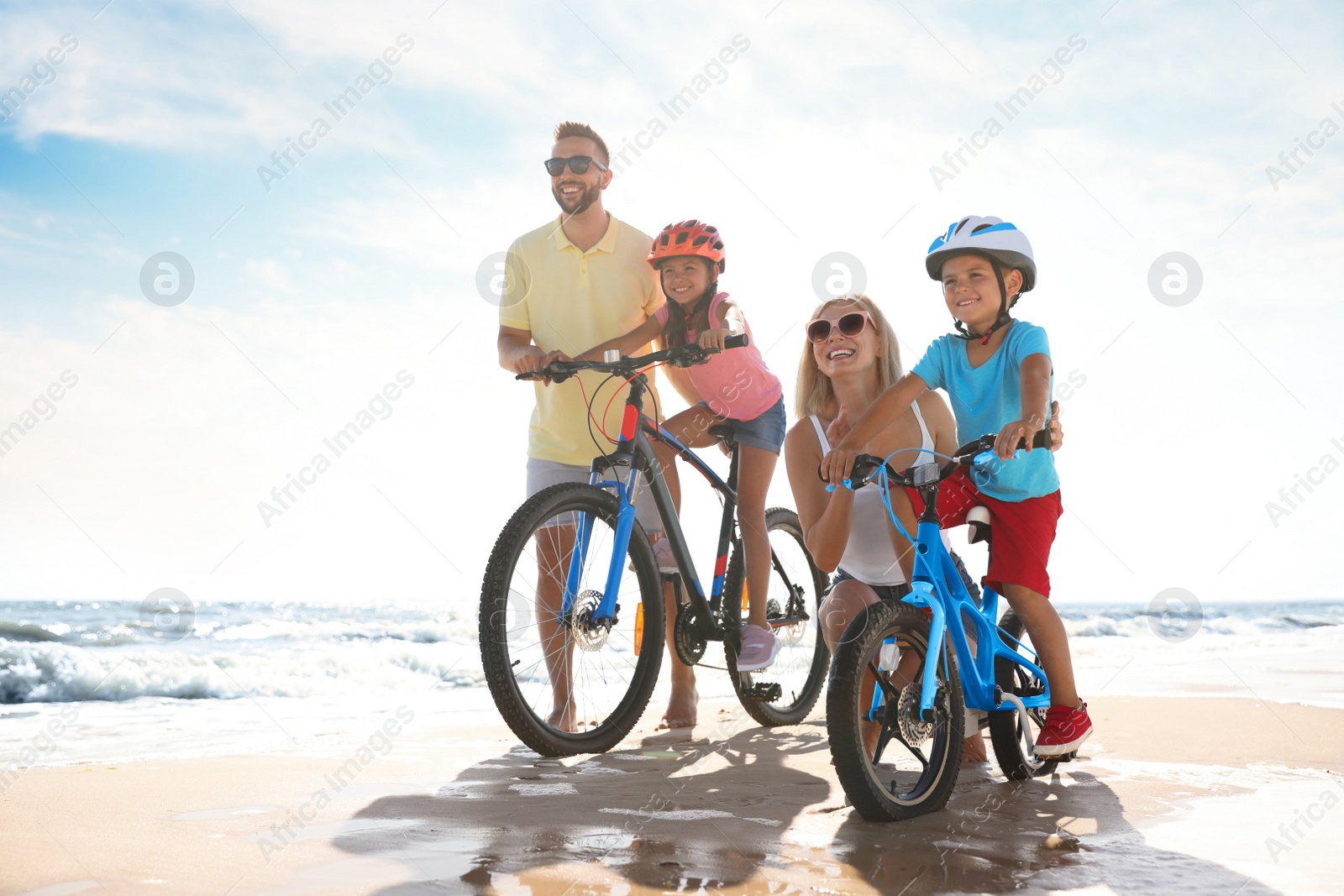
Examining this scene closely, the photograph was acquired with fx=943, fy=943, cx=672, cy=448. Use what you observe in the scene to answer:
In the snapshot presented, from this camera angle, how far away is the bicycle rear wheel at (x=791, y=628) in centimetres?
443

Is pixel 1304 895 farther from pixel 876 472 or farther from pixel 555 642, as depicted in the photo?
pixel 555 642

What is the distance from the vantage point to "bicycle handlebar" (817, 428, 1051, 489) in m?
2.48

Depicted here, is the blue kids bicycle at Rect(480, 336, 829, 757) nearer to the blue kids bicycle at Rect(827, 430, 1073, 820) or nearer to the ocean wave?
the blue kids bicycle at Rect(827, 430, 1073, 820)

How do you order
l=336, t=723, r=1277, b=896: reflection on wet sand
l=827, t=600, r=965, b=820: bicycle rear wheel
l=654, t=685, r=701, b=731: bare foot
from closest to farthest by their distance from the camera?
l=336, t=723, r=1277, b=896: reflection on wet sand < l=827, t=600, r=965, b=820: bicycle rear wheel < l=654, t=685, r=701, b=731: bare foot

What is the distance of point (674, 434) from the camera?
4.00m

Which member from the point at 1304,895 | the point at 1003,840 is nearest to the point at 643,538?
the point at 1003,840

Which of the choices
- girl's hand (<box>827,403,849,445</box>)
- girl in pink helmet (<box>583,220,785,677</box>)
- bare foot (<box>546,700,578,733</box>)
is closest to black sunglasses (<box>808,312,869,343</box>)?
girl's hand (<box>827,403,849,445</box>)

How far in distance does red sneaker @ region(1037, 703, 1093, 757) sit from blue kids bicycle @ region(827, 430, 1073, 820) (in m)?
0.05

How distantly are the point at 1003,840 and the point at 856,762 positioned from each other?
1.24 ft

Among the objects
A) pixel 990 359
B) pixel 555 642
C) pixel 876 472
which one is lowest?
pixel 555 642

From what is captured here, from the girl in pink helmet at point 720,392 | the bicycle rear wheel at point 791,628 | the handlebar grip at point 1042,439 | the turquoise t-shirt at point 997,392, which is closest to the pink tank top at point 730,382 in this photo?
the girl in pink helmet at point 720,392

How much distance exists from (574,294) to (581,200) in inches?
16.1

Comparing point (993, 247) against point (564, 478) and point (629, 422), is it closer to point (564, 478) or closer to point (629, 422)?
point (629, 422)

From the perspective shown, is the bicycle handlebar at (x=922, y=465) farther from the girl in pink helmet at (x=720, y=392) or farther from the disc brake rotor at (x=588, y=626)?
the girl in pink helmet at (x=720, y=392)
